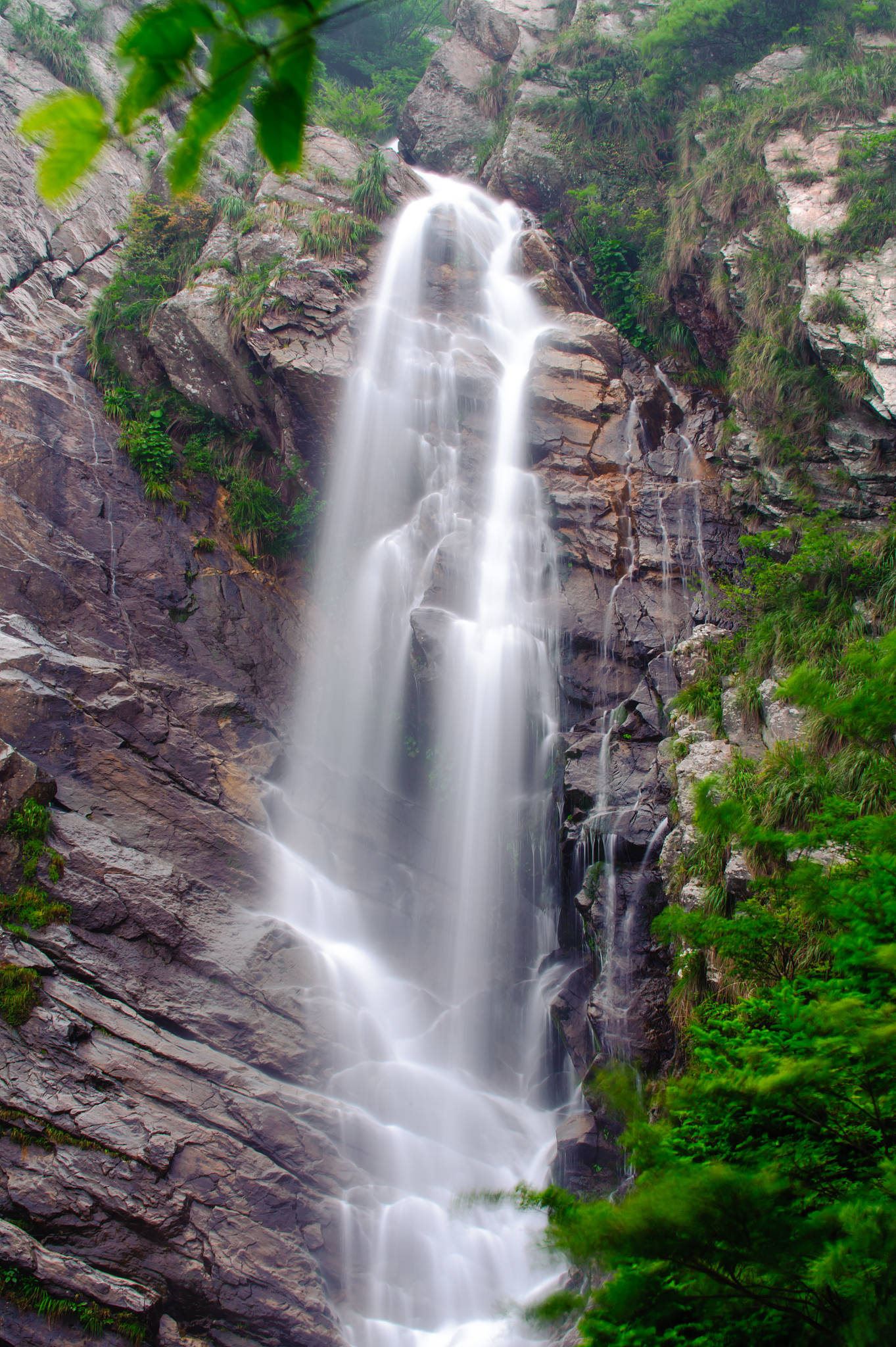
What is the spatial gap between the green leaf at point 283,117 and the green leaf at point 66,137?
0.20 meters

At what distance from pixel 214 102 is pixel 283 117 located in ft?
0.29

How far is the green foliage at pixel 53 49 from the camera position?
1828 centimetres

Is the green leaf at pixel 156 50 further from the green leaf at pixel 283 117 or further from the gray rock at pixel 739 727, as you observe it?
the gray rock at pixel 739 727

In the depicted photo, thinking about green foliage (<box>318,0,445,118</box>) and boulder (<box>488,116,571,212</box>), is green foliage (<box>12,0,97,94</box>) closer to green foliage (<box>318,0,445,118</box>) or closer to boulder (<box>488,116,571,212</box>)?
green foliage (<box>318,0,445,118</box>)

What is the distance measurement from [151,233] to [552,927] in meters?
17.3

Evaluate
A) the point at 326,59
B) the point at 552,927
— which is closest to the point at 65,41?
the point at 326,59

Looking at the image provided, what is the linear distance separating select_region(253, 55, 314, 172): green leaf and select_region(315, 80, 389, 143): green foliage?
906 inches

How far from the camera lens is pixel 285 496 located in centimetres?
1474

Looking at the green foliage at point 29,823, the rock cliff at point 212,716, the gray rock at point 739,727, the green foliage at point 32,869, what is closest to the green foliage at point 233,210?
the rock cliff at point 212,716

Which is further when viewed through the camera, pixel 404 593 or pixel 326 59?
pixel 326 59

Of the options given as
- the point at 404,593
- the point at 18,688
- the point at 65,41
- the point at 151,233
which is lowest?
the point at 18,688

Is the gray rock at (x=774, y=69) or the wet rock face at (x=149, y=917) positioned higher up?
the gray rock at (x=774, y=69)

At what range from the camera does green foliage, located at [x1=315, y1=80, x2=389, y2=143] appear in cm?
2045

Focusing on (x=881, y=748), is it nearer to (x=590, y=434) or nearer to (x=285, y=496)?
(x=590, y=434)
